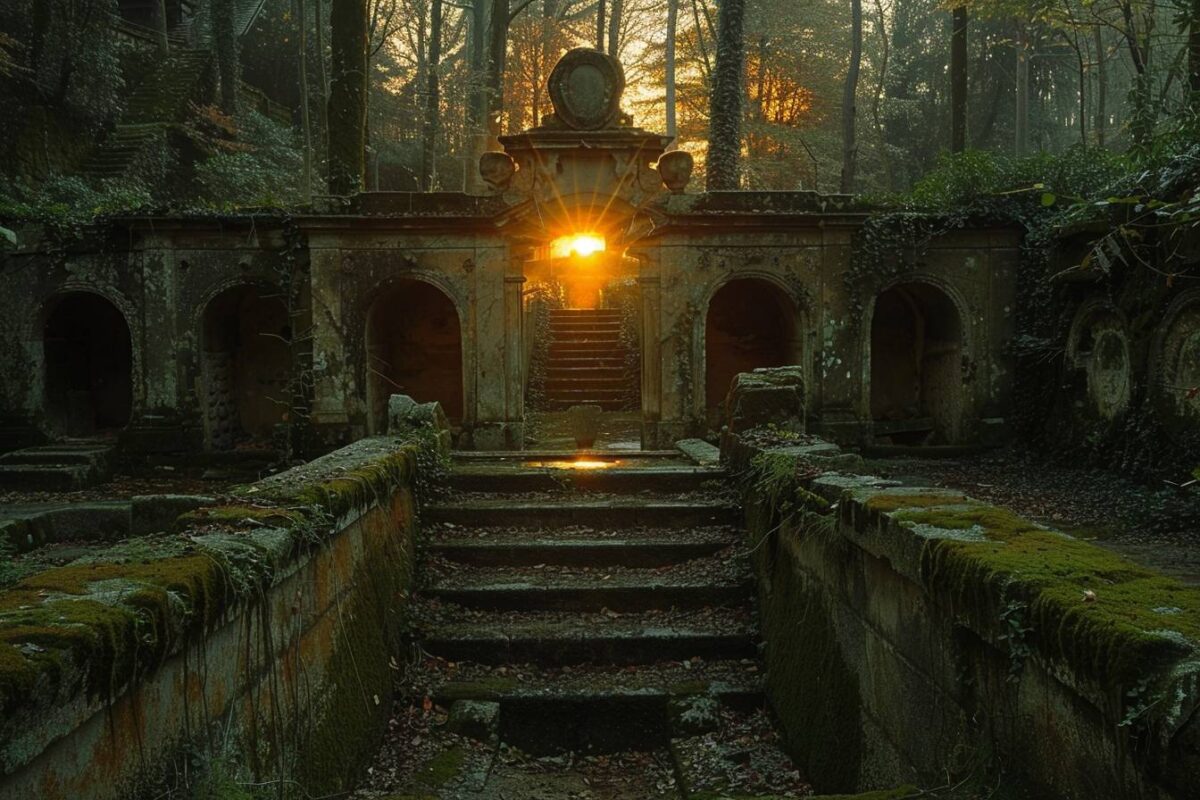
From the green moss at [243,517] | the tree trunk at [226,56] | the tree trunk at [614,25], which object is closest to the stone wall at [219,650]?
the green moss at [243,517]

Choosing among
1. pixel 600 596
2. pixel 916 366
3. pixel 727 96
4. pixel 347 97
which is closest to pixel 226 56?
pixel 347 97

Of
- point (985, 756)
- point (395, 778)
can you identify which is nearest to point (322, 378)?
point (395, 778)

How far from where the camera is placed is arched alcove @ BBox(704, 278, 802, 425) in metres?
17.5

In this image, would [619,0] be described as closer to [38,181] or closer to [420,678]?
[38,181]

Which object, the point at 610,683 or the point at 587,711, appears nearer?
the point at 587,711

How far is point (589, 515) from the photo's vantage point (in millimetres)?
7867

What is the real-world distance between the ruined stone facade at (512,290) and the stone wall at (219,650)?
8007mm

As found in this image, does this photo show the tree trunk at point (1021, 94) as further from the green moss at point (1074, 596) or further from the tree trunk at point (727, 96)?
the green moss at point (1074, 596)

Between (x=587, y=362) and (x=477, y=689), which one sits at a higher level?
(x=587, y=362)

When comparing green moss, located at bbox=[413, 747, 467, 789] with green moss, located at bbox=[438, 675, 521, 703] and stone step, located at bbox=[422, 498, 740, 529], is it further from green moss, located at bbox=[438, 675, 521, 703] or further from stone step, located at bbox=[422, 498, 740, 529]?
stone step, located at bbox=[422, 498, 740, 529]

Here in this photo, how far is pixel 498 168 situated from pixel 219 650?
1088cm

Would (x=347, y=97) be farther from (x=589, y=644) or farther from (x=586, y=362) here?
(x=589, y=644)

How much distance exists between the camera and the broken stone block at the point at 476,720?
220 inches

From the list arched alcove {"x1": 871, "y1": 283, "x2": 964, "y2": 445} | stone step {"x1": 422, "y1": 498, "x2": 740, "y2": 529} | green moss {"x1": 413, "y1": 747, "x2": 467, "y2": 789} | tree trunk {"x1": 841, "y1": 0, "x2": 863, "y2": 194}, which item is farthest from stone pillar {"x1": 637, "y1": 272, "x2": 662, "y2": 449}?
tree trunk {"x1": 841, "y1": 0, "x2": 863, "y2": 194}
